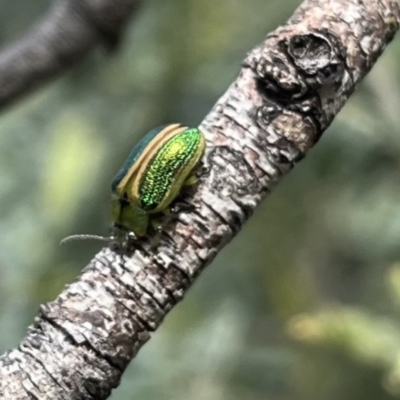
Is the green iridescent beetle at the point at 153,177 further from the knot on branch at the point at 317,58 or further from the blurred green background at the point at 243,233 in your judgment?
the blurred green background at the point at 243,233


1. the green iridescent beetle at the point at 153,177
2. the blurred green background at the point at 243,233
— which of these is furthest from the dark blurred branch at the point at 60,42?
the blurred green background at the point at 243,233

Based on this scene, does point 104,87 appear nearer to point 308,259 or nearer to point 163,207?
point 308,259

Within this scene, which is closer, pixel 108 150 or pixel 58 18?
pixel 58 18

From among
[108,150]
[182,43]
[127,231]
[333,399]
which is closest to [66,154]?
[108,150]

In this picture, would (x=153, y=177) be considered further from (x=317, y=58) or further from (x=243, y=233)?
(x=243, y=233)

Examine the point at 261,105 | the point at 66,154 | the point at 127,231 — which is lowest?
the point at 127,231

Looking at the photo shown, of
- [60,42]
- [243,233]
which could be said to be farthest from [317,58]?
[243,233]
